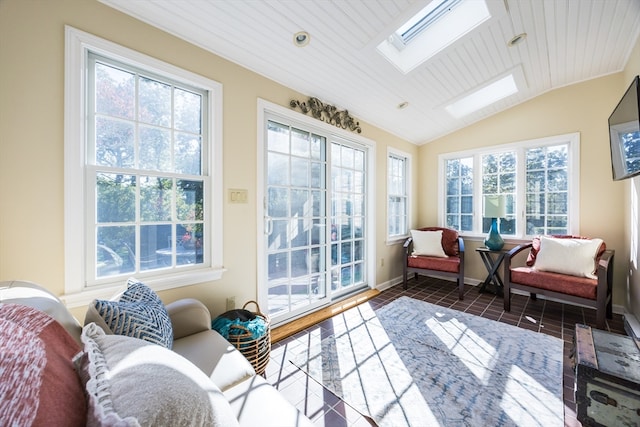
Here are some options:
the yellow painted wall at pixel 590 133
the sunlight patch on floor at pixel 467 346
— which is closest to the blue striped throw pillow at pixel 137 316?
the sunlight patch on floor at pixel 467 346

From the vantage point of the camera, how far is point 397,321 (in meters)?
2.69

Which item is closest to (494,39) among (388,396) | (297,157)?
(297,157)

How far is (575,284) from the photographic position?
8.38 feet

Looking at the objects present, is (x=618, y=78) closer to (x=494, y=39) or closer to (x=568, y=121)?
(x=568, y=121)

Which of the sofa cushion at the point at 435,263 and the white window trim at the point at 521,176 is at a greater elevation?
the white window trim at the point at 521,176

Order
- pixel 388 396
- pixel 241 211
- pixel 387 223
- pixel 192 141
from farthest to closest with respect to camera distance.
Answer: pixel 387 223
pixel 241 211
pixel 192 141
pixel 388 396

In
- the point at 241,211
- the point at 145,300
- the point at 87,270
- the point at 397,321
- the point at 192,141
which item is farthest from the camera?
the point at 397,321

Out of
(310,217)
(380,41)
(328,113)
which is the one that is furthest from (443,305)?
(380,41)

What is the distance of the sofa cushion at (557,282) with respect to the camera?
8.18ft

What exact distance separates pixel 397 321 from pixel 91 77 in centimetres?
320

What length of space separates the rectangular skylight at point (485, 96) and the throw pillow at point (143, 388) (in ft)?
12.9

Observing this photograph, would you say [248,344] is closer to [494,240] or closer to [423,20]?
[423,20]

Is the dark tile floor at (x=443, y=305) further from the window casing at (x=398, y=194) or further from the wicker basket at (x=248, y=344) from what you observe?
the window casing at (x=398, y=194)

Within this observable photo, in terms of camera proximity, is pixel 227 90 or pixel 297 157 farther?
pixel 297 157
